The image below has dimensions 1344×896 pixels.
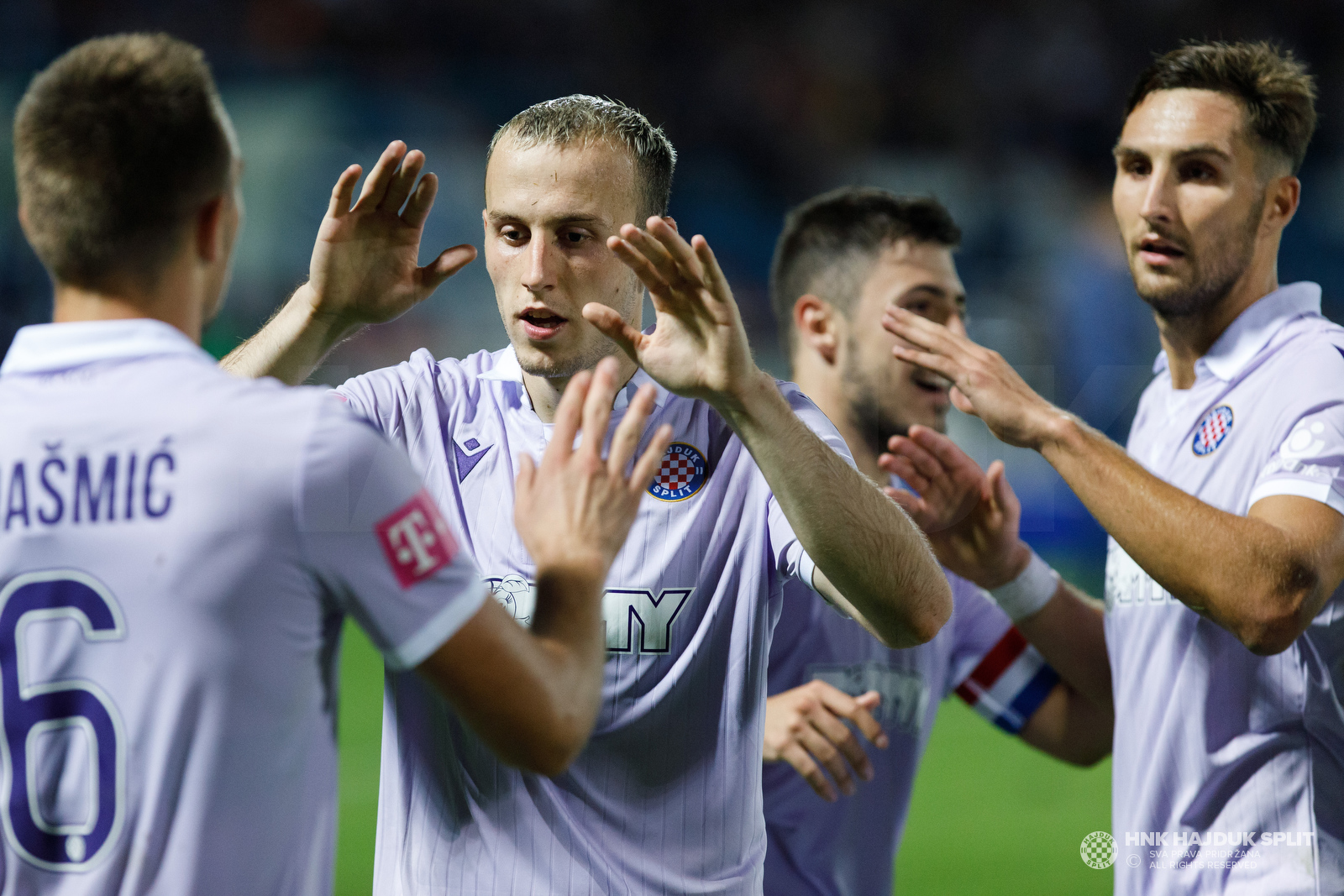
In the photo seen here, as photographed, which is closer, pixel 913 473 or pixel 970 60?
pixel 913 473

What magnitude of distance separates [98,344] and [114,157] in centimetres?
27

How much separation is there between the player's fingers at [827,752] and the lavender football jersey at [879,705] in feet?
1.20

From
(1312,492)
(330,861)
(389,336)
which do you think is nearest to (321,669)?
(330,861)

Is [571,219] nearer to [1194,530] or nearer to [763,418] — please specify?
[763,418]

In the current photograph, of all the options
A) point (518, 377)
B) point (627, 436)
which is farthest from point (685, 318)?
point (518, 377)

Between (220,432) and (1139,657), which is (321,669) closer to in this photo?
(220,432)

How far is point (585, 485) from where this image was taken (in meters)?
2.02

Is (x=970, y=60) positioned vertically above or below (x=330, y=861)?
above

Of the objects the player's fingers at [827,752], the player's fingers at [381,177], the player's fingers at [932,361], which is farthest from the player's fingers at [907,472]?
the player's fingers at [381,177]

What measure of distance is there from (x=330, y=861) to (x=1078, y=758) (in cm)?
273

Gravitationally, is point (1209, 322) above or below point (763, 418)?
above

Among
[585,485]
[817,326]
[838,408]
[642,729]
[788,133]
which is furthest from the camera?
[788,133]

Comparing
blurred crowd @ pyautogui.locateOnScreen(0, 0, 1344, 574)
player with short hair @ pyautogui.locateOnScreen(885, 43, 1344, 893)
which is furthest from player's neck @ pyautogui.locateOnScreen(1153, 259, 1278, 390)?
blurred crowd @ pyautogui.locateOnScreen(0, 0, 1344, 574)

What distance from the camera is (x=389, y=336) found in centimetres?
1217
